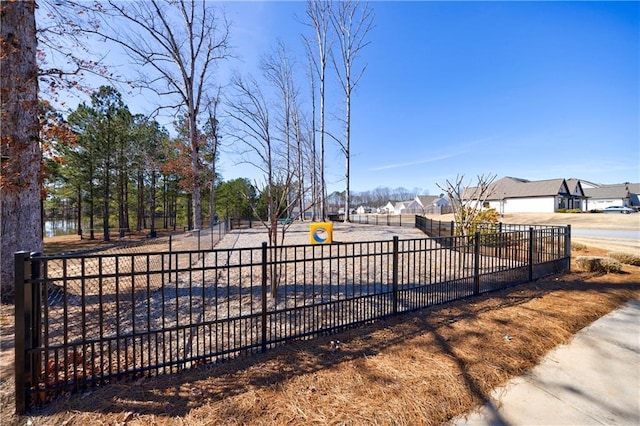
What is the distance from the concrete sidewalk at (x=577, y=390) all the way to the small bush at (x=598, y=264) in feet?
13.7

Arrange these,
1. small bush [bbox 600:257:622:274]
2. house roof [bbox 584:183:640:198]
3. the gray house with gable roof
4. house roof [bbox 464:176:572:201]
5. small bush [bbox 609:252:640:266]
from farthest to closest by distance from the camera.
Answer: house roof [bbox 584:183:640:198]
house roof [bbox 464:176:572:201]
the gray house with gable roof
small bush [bbox 609:252:640:266]
small bush [bbox 600:257:622:274]

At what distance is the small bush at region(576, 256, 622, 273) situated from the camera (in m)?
6.28

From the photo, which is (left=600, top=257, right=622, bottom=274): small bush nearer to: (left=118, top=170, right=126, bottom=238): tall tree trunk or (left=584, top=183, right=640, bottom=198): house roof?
(left=118, top=170, right=126, bottom=238): tall tree trunk

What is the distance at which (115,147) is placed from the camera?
17.6 metres

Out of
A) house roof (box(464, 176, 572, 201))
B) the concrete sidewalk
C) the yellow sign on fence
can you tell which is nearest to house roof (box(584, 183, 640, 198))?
house roof (box(464, 176, 572, 201))

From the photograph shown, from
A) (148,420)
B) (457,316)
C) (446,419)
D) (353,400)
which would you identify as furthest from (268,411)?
(457,316)

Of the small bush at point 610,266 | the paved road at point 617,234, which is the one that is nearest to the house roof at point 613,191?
the paved road at point 617,234

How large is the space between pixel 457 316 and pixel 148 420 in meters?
3.95

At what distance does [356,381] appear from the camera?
2434mm

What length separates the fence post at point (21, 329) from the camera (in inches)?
78.1

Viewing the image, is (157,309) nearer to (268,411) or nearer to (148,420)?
(148,420)

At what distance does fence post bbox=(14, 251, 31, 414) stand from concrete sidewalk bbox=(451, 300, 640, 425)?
3.44 meters

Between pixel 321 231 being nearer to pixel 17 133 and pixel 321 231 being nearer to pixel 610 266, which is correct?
pixel 610 266

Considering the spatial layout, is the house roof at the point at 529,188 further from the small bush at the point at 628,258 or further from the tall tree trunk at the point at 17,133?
the tall tree trunk at the point at 17,133
